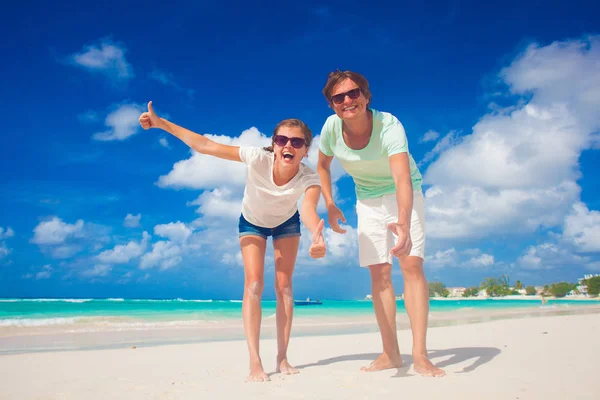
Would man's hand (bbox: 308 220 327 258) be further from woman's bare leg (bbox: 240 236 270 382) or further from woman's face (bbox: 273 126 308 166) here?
woman's bare leg (bbox: 240 236 270 382)

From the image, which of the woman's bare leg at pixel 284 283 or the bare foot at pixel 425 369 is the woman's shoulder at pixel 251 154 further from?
the bare foot at pixel 425 369

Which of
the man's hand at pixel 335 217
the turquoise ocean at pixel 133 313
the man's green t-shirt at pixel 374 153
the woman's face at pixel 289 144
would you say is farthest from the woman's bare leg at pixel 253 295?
the turquoise ocean at pixel 133 313

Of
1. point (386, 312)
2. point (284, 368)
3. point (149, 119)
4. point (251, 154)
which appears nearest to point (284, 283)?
point (284, 368)

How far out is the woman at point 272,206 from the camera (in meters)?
3.64

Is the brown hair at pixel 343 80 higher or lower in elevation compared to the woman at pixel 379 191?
higher

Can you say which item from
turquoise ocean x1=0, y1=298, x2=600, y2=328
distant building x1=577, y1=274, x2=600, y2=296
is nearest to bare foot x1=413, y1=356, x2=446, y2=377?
turquoise ocean x1=0, y1=298, x2=600, y2=328

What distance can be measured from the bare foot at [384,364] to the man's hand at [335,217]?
3.74ft

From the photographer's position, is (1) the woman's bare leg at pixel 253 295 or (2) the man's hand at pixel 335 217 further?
(2) the man's hand at pixel 335 217

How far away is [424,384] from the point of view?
301 cm

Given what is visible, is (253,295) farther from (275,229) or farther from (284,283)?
(275,229)

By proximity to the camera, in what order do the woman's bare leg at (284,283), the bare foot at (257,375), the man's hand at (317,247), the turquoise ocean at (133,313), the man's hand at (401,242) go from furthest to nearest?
the turquoise ocean at (133,313)
the woman's bare leg at (284,283)
the bare foot at (257,375)
the man's hand at (401,242)
the man's hand at (317,247)

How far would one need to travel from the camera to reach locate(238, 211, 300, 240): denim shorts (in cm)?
396

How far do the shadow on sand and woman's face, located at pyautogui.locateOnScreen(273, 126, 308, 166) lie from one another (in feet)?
6.35

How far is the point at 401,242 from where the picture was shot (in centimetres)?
292
